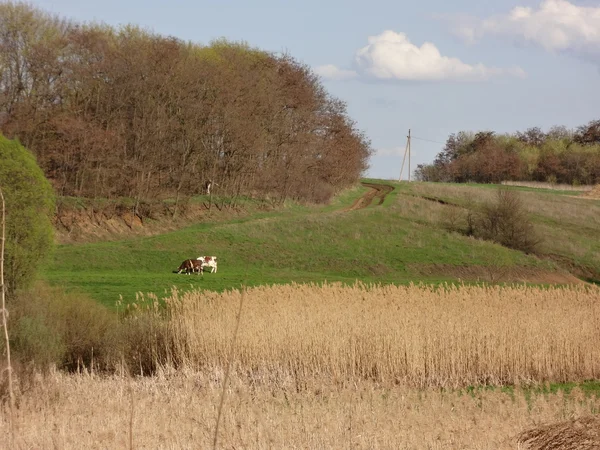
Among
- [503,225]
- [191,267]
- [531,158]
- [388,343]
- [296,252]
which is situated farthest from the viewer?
[531,158]

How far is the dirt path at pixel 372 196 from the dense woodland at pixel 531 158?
3147cm

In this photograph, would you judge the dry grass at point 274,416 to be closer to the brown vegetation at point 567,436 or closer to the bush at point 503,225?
the brown vegetation at point 567,436

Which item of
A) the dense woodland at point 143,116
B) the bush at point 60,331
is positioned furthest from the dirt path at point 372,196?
the bush at point 60,331

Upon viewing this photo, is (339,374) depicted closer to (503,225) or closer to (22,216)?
(22,216)

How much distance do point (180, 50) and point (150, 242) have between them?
1985cm

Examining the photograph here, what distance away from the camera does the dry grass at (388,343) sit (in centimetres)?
1605

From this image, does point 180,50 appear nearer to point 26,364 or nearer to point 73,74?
point 73,74

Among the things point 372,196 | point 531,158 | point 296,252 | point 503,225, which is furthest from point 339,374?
point 531,158

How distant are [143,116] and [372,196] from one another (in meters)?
27.3

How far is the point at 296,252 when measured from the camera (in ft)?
142

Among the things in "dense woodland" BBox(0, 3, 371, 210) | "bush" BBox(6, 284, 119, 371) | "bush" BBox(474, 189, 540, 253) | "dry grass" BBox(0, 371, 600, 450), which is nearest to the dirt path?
"dense woodland" BBox(0, 3, 371, 210)

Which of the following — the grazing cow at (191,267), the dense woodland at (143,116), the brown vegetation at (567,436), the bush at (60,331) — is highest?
the dense woodland at (143,116)

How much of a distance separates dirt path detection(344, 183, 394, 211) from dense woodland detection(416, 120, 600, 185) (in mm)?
31467

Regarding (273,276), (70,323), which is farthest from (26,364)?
(273,276)
